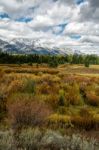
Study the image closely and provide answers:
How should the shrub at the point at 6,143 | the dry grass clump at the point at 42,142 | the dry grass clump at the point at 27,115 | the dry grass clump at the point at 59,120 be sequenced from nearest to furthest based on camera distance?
the shrub at the point at 6,143
the dry grass clump at the point at 42,142
the dry grass clump at the point at 27,115
the dry grass clump at the point at 59,120

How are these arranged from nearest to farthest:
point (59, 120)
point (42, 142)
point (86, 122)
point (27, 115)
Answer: point (42, 142) → point (27, 115) → point (86, 122) → point (59, 120)

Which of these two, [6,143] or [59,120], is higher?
[6,143]

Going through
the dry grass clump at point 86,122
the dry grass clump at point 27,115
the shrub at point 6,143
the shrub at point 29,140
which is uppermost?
the shrub at point 6,143

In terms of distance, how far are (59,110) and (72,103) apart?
11.0 feet

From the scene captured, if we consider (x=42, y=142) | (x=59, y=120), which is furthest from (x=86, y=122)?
(x=42, y=142)

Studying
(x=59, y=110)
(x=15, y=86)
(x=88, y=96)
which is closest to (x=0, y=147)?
(x=59, y=110)

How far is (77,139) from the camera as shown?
9.45m

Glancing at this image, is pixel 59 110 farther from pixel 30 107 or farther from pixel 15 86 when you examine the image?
pixel 15 86

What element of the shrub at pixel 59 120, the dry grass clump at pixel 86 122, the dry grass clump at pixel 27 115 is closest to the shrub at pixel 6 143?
the dry grass clump at pixel 27 115

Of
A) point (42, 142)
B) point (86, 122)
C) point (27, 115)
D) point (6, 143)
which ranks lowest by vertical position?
point (86, 122)

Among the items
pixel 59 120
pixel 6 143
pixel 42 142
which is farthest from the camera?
pixel 59 120

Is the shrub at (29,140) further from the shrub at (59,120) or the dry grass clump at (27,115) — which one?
the shrub at (59,120)

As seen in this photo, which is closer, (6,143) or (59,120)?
(6,143)

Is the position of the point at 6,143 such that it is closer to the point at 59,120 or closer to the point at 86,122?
the point at 59,120
